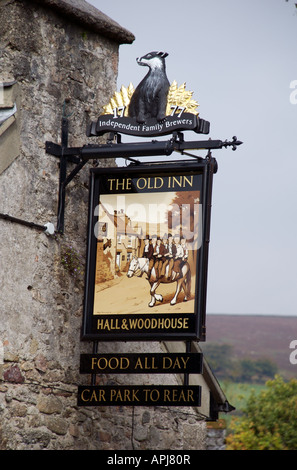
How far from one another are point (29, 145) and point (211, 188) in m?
1.95

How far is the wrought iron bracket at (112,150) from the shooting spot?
1023cm

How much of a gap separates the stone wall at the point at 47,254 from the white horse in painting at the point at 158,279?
0.81m

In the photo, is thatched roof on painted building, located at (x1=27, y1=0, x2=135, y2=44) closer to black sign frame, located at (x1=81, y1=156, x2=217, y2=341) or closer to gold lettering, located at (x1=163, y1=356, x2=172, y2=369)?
black sign frame, located at (x1=81, y1=156, x2=217, y2=341)

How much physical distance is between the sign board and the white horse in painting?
1.77 feet

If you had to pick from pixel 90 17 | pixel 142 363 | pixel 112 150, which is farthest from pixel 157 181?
pixel 90 17

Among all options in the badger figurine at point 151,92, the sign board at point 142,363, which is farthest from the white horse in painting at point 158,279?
the badger figurine at point 151,92

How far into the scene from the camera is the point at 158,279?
33.8 feet

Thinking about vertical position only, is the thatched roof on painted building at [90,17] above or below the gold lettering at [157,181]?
above

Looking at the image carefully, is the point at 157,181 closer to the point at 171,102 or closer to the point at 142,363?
the point at 171,102

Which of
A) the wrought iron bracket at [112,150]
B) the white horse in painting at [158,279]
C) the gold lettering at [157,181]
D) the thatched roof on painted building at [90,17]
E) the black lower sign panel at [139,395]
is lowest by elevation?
the black lower sign panel at [139,395]

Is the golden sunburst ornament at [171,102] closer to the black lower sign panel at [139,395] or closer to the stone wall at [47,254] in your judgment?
the stone wall at [47,254]

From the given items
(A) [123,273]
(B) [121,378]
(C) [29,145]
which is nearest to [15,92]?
(C) [29,145]

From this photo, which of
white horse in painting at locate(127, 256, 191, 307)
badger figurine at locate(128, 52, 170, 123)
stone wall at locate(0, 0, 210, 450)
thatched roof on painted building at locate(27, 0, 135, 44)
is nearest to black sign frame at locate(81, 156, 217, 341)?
white horse in painting at locate(127, 256, 191, 307)

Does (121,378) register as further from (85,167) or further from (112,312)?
(85,167)
